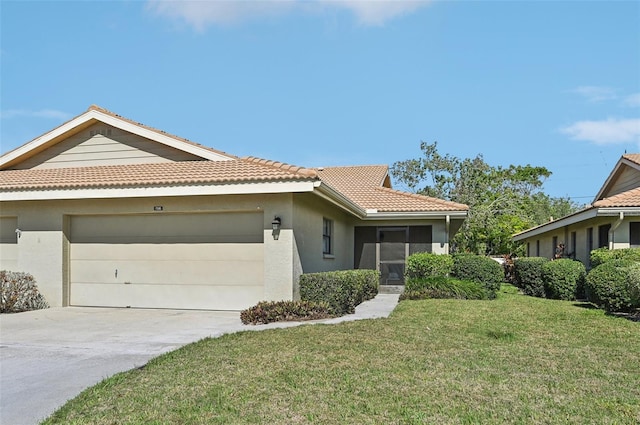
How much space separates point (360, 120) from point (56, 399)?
19847 mm

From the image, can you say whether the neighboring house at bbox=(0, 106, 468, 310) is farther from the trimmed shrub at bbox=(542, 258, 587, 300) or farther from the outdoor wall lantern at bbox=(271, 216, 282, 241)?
the trimmed shrub at bbox=(542, 258, 587, 300)

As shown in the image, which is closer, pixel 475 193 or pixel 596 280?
pixel 596 280

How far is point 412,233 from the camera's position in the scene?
1703cm

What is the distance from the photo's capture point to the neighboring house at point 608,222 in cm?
1543

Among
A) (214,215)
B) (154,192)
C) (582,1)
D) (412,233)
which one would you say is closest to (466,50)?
(582,1)

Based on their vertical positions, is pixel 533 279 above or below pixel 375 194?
below

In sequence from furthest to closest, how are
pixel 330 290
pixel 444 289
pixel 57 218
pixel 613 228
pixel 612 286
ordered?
pixel 613 228, pixel 444 289, pixel 57 218, pixel 612 286, pixel 330 290

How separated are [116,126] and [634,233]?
15.6 metres

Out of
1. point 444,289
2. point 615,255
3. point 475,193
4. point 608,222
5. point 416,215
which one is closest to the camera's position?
point 444,289

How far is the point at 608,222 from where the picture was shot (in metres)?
16.4

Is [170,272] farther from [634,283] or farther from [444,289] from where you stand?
[634,283]

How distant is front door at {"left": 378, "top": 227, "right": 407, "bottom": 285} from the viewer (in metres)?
17.2

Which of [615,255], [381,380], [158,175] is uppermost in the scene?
[158,175]

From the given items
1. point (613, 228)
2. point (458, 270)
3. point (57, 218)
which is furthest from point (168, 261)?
point (613, 228)
